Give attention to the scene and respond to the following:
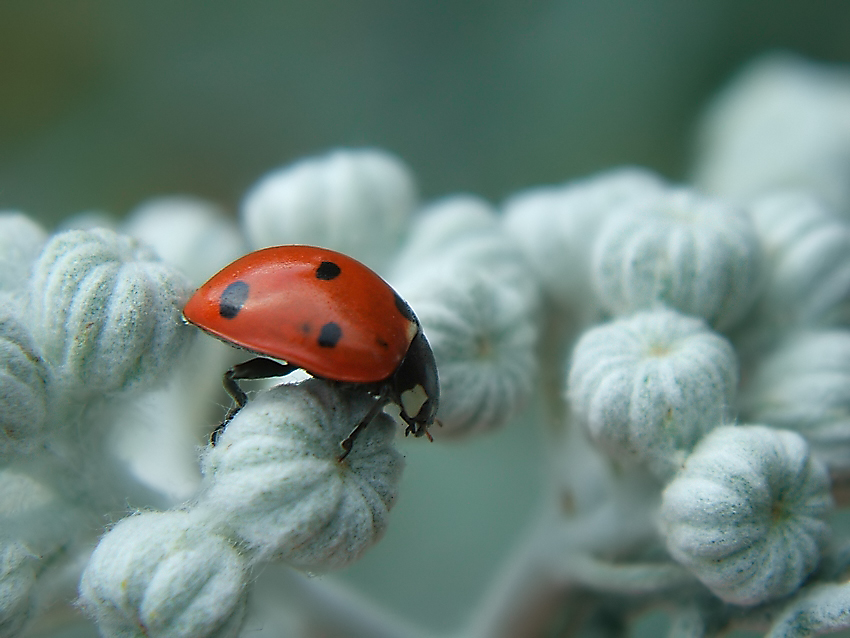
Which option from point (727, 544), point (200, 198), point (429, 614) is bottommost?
point (429, 614)

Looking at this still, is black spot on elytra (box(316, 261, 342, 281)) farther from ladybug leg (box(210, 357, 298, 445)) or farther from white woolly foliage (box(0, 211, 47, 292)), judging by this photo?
white woolly foliage (box(0, 211, 47, 292))

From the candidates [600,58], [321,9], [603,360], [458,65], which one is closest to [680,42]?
[600,58]

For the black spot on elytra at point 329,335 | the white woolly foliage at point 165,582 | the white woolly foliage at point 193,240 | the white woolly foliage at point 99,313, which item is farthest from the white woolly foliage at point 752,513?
the white woolly foliage at point 193,240

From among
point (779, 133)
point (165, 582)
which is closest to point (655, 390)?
point (165, 582)

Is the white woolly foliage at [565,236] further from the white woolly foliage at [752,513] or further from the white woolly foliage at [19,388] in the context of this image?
the white woolly foliage at [19,388]

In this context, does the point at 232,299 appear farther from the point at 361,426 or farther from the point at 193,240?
the point at 193,240

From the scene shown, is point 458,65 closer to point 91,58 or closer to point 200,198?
point 200,198
